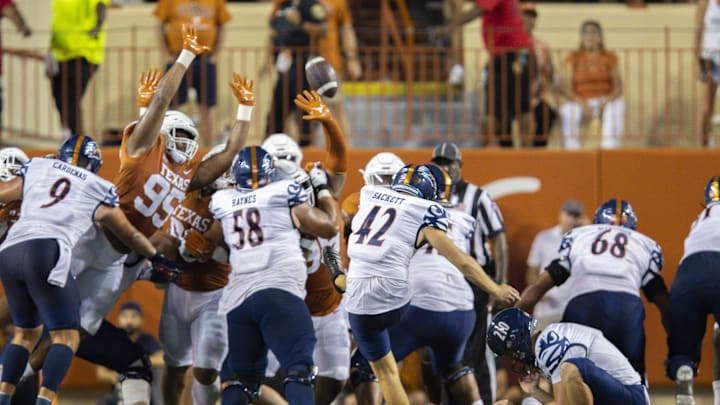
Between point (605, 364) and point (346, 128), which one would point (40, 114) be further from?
point (605, 364)

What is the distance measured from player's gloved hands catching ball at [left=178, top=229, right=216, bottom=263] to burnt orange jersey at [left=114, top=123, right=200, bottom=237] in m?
0.29

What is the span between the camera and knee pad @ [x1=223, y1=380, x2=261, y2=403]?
8797mm

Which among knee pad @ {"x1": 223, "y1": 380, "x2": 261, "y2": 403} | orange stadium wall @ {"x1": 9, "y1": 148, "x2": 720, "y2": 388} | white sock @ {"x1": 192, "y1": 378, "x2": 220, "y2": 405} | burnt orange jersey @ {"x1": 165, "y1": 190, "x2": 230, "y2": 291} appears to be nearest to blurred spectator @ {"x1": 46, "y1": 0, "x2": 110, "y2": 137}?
orange stadium wall @ {"x1": 9, "y1": 148, "x2": 720, "y2": 388}

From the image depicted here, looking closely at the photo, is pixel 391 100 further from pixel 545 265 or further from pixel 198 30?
pixel 545 265

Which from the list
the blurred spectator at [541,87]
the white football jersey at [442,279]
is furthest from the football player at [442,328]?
the blurred spectator at [541,87]

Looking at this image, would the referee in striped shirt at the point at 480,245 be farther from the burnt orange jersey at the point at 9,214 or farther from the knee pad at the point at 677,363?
the burnt orange jersey at the point at 9,214

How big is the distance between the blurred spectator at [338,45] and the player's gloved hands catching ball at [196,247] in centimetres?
375

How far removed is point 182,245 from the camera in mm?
9578

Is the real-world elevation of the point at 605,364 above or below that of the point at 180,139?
below

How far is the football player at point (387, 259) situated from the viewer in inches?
347

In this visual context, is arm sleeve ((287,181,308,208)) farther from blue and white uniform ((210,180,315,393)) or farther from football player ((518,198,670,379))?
football player ((518,198,670,379))

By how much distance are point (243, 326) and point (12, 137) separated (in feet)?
20.7

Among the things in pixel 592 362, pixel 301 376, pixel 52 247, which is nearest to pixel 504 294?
pixel 592 362

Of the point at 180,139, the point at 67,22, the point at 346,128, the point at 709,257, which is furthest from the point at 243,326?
the point at 67,22
